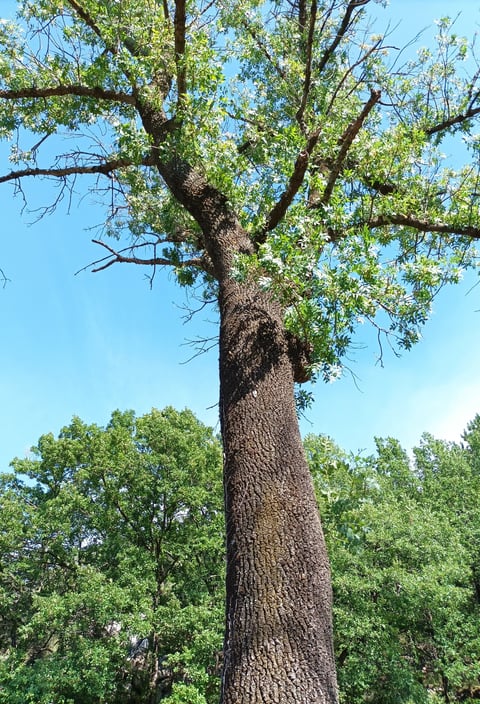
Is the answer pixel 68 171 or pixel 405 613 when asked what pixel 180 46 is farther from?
pixel 405 613

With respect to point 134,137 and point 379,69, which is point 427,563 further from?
point 134,137

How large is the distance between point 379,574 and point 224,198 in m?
14.2

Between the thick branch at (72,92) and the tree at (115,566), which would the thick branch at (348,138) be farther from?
the tree at (115,566)

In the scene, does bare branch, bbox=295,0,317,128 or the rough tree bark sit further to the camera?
bare branch, bbox=295,0,317,128

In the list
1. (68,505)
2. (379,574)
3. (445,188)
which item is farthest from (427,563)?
(445,188)

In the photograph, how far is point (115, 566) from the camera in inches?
660

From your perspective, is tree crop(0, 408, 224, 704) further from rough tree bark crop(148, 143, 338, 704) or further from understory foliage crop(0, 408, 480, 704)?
rough tree bark crop(148, 143, 338, 704)

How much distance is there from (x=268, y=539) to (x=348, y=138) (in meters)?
2.85

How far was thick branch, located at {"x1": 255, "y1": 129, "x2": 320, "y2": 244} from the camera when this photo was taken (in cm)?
335

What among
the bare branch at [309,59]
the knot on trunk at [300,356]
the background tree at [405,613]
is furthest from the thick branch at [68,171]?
the background tree at [405,613]

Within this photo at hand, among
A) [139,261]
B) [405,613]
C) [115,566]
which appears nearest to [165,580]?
[115,566]

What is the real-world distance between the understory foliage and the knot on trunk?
8908 mm

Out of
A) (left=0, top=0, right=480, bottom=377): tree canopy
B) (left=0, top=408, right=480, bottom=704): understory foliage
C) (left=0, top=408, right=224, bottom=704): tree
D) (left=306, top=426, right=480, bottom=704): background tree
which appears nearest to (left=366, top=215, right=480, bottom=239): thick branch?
(left=0, top=0, right=480, bottom=377): tree canopy

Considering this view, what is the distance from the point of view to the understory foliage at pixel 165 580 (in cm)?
1380
